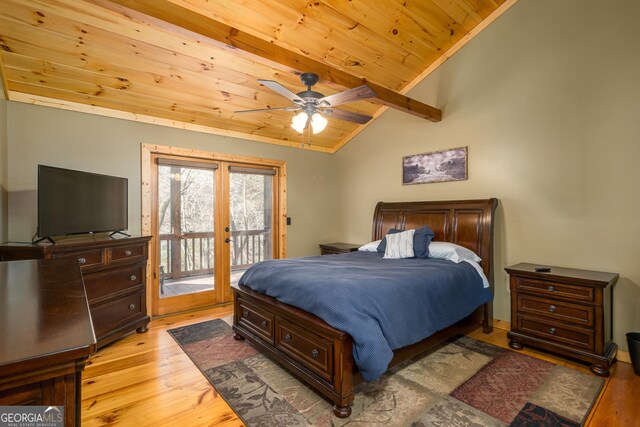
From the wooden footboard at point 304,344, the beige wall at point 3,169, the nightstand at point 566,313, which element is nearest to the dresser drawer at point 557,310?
the nightstand at point 566,313

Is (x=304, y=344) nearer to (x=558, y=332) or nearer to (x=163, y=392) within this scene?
(x=163, y=392)

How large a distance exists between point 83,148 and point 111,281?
1.47 metres

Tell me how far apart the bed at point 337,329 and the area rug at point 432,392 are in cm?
14

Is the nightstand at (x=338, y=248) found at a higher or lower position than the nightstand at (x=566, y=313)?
higher

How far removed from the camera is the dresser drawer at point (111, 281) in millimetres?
2855

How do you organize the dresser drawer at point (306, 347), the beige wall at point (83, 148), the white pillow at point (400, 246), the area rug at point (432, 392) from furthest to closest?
1. the white pillow at point (400, 246)
2. the beige wall at point (83, 148)
3. the dresser drawer at point (306, 347)
4. the area rug at point (432, 392)

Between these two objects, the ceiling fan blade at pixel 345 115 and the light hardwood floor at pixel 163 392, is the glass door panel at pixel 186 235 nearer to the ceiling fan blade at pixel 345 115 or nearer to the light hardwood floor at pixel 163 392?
the light hardwood floor at pixel 163 392

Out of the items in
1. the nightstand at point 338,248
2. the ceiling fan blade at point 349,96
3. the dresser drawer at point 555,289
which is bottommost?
the dresser drawer at point 555,289

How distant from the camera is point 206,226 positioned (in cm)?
436

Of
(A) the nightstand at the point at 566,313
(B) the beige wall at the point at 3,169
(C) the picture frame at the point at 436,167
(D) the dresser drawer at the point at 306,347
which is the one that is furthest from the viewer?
(C) the picture frame at the point at 436,167

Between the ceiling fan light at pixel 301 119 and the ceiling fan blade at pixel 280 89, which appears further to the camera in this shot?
the ceiling fan light at pixel 301 119

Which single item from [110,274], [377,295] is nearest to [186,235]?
[110,274]

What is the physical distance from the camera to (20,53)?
2.72 metres

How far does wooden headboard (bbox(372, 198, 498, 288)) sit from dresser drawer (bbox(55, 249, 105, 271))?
11.0ft
